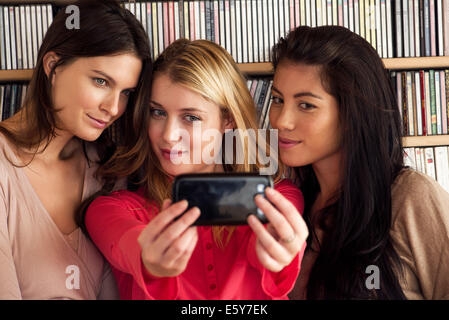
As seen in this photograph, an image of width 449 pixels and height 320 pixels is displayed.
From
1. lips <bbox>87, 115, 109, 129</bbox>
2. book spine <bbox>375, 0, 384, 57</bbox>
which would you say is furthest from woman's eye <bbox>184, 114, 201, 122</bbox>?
book spine <bbox>375, 0, 384, 57</bbox>

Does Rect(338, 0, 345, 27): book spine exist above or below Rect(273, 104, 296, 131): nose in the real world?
above

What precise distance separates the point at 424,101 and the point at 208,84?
2.97ft

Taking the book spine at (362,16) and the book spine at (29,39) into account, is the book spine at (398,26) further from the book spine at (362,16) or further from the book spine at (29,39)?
the book spine at (29,39)

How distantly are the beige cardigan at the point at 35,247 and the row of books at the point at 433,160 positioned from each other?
47.2 inches

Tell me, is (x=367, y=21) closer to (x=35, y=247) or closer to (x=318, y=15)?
(x=318, y=15)

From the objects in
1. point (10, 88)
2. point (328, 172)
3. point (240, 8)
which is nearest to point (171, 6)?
point (240, 8)

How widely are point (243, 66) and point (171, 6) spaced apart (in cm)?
33

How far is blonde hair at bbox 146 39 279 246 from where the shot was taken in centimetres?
112

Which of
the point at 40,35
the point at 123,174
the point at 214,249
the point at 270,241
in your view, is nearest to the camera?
the point at 270,241

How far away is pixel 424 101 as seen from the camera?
1.60 metres

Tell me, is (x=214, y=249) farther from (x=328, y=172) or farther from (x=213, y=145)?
(x=328, y=172)

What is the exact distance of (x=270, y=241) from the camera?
2.64 feet

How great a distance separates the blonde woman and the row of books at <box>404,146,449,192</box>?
0.65 metres

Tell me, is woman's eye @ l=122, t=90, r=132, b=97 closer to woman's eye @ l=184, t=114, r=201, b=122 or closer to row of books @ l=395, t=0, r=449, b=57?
woman's eye @ l=184, t=114, r=201, b=122
